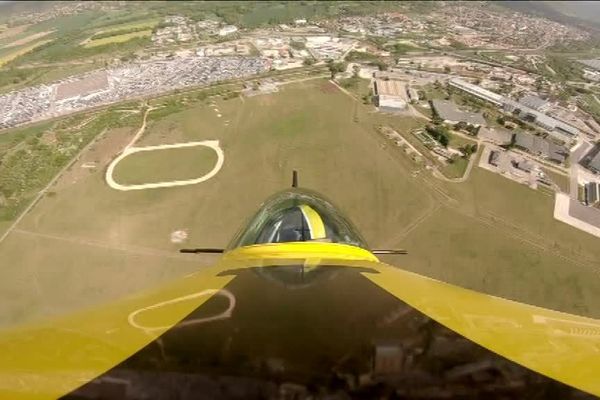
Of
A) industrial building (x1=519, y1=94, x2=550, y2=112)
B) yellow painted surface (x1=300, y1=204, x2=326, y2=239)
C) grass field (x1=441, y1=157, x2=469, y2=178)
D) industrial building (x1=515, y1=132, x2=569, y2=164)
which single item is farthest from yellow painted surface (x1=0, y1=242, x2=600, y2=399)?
industrial building (x1=519, y1=94, x2=550, y2=112)

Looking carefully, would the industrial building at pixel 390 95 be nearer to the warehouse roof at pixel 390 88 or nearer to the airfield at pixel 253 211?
the warehouse roof at pixel 390 88

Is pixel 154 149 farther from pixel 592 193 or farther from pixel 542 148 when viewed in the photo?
pixel 592 193

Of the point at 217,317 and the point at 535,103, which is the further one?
the point at 535,103

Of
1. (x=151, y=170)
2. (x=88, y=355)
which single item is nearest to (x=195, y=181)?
(x=151, y=170)

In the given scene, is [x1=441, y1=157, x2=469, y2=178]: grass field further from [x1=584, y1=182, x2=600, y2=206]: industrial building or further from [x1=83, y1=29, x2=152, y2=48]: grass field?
[x1=83, y1=29, x2=152, y2=48]: grass field

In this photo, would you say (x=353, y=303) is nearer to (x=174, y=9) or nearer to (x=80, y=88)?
(x=80, y=88)

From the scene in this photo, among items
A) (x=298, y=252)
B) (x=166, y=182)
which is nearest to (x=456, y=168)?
(x=166, y=182)

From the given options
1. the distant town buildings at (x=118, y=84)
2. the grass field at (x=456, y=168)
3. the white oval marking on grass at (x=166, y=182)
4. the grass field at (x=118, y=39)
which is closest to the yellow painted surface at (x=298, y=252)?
the white oval marking on grass at (x=166, y=182)
